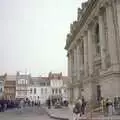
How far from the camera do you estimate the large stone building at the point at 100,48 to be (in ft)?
106

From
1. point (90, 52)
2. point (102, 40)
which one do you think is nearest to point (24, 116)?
point (102, 40)

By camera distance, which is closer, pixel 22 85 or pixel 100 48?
pixel 100 48

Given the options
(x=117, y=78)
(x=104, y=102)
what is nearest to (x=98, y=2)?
(x=117, y=78)

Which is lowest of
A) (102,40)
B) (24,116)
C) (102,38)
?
(24,116)

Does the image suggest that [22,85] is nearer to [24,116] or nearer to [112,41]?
[24,116]

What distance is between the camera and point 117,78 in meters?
30.7

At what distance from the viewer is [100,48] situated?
4019cm

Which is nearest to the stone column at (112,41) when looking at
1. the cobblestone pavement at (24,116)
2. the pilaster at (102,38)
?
the pilaster at (102,38)

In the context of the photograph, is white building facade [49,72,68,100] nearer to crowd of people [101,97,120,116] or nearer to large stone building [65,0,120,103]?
large stone building [65,0,120,103]

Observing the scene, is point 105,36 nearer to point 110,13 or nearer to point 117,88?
point 110,13

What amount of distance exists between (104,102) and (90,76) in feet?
48.3

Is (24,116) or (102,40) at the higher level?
(102,40)

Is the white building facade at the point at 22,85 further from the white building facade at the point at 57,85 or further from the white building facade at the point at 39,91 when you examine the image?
the white building facade at the point at 57,85

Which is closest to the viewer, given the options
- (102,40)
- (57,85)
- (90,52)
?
(102,40)
